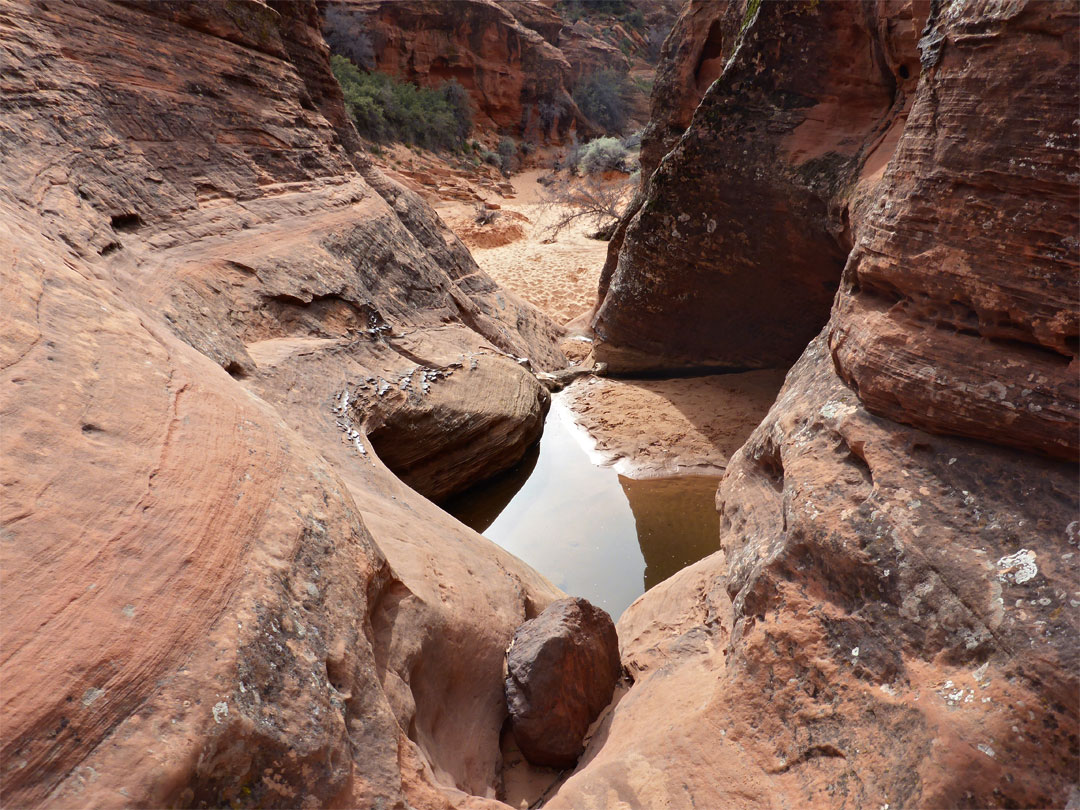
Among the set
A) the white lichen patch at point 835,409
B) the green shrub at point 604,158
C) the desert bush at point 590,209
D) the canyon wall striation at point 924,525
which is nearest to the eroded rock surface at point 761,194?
the canyon wall striation at point 924,525

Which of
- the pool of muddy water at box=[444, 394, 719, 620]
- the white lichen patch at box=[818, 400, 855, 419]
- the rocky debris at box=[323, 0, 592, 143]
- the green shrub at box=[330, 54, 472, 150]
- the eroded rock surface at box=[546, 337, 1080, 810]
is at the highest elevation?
the rocky debris at box=[323, 0, 592, 143]

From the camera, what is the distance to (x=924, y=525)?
2020mm

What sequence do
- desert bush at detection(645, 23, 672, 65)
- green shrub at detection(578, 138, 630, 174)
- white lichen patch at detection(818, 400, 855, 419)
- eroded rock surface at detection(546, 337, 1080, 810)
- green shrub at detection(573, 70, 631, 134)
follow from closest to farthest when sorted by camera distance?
eroded rock surface at detection(546, 337, 1080, 810), white lichen patch at detection(818, 400, 855, 419), green shrub at detection(578, 138, 630, 174), green shrub at detection(573, 70, 631, 134), desert bush at detection(645, 23, 672, 65)

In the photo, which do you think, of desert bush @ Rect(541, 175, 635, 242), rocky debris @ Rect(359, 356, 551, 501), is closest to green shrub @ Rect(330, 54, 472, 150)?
desert bush @ Rect(541, 175, 635, 242)

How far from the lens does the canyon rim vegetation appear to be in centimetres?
160

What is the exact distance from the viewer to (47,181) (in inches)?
137

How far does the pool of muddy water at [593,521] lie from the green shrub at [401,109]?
42.2 feet

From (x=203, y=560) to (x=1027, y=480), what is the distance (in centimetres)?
233

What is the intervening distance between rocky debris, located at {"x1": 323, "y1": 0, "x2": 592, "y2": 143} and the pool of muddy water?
16345mm

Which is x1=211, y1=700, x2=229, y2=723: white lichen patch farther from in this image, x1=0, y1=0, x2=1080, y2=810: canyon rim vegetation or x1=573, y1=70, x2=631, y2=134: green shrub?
x1=573, y1=70, x2=631, y2=134: green shrub

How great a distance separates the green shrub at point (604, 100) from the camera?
23172 mm

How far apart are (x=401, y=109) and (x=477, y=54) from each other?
4598 mm

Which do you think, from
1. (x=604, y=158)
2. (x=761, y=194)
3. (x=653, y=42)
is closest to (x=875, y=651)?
(x=761, y=194)

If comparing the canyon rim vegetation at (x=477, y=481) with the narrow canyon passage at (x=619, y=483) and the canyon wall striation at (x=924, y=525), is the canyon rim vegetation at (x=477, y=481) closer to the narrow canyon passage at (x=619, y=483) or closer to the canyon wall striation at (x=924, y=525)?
the canyon wall striation at (x=924, y=525)
